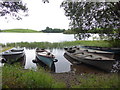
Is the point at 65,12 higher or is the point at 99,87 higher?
the point at 65,12

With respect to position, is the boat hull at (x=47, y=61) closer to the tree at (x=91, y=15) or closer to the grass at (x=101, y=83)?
the tree at (x=91, y=15)

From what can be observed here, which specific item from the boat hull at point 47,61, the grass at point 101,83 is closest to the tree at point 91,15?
the boat hull at point 47,61

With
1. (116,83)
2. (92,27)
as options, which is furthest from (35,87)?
(92,27)

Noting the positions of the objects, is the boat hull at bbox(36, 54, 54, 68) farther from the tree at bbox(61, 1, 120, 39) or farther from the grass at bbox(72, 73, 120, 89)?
the grass at bbox(72, 73, 120, 89)

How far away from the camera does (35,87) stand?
2.57 m

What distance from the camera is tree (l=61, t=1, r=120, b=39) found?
613cm

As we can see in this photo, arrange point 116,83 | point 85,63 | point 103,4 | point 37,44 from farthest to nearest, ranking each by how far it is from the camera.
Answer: point 37,44
point 85,63
point 103,4
point 116,83

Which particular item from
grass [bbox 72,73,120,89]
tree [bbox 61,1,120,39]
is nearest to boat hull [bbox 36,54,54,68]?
tree [bbox 61,1,120,39]

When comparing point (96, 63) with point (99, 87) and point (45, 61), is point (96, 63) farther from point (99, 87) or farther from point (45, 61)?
point (99, 87)

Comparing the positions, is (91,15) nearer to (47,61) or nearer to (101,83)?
(47,61)

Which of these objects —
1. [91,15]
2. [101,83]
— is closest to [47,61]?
[91,15]

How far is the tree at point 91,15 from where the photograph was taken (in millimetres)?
6129

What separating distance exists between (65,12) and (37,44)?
10.2 metres

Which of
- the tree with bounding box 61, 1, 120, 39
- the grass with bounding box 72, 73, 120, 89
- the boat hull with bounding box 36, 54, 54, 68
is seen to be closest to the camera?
the grass with bounding box 72, 73, 120, 89
